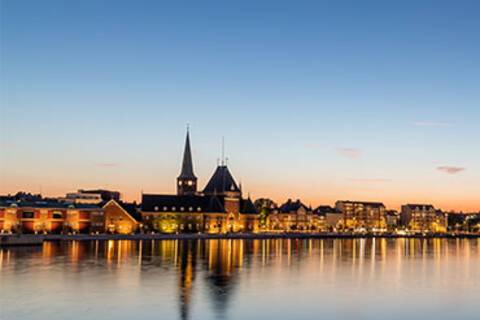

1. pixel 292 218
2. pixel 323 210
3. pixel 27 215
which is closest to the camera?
pixel 27 215

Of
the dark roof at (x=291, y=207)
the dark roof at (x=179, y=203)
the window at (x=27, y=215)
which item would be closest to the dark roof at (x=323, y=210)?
the dark roof at (x=291, y=207)

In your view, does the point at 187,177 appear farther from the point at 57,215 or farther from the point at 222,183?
the point at 57,215

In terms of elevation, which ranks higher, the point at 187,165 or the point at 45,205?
the point at 187,165

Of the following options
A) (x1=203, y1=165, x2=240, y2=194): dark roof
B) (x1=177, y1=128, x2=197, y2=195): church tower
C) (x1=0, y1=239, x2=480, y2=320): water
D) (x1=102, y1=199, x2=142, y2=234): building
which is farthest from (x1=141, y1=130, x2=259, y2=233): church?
(x1=0, y1=239, x2=480, y2=320): water

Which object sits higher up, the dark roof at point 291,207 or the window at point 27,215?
the dark roof at point 291,207

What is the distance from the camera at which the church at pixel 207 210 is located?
11656cm

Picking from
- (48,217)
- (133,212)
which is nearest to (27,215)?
(48,217)

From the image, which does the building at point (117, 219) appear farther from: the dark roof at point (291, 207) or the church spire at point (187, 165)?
the dark roof at point (291, 207)

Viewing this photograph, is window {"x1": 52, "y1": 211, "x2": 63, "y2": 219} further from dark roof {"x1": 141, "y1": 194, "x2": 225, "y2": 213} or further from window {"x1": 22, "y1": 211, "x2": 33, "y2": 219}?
dark roof {"x1": 141, "y1": 194, "x2": 225, "y2": 213}

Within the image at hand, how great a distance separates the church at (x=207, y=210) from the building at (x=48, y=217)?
16.0 metres

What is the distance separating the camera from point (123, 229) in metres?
103

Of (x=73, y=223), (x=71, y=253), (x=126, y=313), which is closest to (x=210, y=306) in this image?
(x=126, y=313)

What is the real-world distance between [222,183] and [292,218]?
51805 millimetres

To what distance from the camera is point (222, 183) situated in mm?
127875
